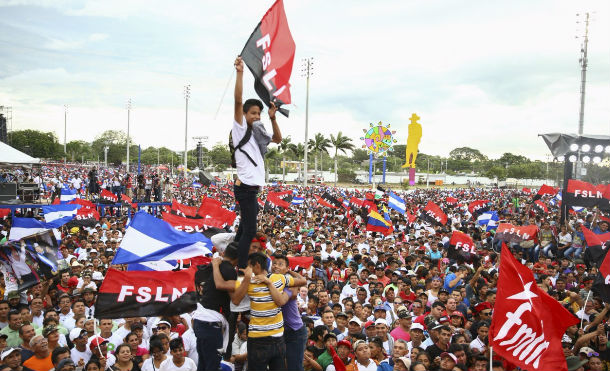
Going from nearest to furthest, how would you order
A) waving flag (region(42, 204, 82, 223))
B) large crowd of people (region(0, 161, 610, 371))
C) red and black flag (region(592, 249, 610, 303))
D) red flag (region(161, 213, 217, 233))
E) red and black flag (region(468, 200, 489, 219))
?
large crowd of people (region(0, 161, 610, 371)) < red and black flag (region(592, 249, 610, 303)) < red flag (region(161, 213, 217, 233)) < waving flag (region(42, 204, 82, 223)) < red and black flag (region(468, 200, 489, 219))

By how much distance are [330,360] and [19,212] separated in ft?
60.1

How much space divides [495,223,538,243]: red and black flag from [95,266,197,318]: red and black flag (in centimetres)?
1064

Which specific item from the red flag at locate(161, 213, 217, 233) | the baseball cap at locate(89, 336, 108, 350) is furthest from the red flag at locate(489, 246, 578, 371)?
the red flag at locate(161, 213, 217, 233)

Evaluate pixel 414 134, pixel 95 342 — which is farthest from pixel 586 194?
pixel 414 134

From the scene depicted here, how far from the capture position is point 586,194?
13.1 m

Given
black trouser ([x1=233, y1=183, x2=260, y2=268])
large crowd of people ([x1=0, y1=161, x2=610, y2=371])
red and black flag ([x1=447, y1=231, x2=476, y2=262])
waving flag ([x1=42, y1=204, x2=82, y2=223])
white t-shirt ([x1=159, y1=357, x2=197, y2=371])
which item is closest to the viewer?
large crowd of people ([x1=0, y1=161, x2=610, y2=371])

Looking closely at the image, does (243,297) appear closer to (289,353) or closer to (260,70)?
(289,353)

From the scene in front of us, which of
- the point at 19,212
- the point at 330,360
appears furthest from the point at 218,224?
the point at 19,212

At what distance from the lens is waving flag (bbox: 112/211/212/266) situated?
547 centimetres

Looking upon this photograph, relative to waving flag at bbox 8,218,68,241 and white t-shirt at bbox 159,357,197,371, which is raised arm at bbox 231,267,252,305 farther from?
waving flag at bbox 8,218,68,241

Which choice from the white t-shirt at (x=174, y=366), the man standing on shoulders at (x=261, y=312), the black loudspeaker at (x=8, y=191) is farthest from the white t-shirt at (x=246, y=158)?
the black loudspeaker at (x=8, y=191)

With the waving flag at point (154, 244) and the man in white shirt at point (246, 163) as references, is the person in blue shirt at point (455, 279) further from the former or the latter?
the man in white shirt at point (246, 163)

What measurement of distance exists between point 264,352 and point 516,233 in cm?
1115

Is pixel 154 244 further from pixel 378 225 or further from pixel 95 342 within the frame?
pixel 378 225
